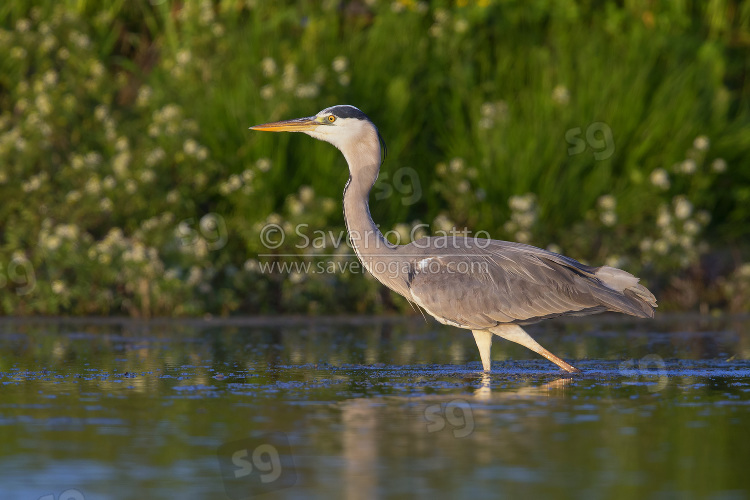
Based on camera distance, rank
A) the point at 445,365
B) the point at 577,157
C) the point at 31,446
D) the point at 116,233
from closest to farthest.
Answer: the point at 31,446
the point at 445,365
the point at 116,233
the point at 577,157

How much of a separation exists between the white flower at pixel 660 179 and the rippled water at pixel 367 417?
187cm

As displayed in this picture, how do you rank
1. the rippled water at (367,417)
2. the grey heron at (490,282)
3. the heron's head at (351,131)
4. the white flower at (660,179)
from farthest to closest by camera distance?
the white flower at (660,179)
the heron's head at (351,131)
the grey heron at (490,282)
the rippled water at (367,417)

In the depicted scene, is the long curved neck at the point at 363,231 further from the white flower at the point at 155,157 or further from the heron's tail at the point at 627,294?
the white flower at the point at 155,157

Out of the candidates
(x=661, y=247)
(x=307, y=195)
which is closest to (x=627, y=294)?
(x=661, y=247)

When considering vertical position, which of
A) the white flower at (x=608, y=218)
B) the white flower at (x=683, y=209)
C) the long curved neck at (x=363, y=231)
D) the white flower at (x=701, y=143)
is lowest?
the long curved neck at (x=363, y=231)

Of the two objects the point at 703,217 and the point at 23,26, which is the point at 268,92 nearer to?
the point at 23,26

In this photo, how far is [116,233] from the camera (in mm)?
11031

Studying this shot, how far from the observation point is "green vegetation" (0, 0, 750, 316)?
11312 millimetres

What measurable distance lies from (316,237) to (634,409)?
5554mm

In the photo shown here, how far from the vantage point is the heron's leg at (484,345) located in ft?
26.1

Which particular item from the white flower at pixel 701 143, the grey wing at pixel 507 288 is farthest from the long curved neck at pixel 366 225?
the white flower at pixel 701 143

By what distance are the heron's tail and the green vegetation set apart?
2.95 meters

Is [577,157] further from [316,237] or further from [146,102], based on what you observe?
[146,102]

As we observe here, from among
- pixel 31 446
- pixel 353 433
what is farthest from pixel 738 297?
pixel 31 446
